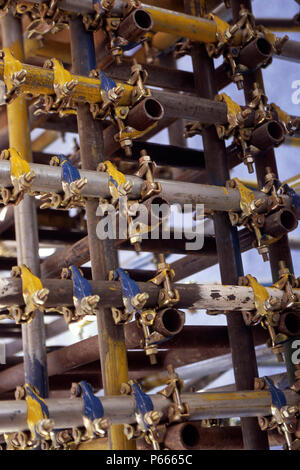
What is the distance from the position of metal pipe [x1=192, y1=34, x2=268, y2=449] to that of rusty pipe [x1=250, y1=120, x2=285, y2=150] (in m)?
0.18

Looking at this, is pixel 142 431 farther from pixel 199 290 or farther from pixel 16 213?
pixel 16 213

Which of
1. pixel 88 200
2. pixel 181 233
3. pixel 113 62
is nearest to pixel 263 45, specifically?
pixel 113 62

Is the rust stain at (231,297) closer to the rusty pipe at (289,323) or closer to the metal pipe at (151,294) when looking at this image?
the metal pipe at (151,294)

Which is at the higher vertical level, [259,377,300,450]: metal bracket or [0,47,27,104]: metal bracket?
[0,47,27,104]: metal bracket

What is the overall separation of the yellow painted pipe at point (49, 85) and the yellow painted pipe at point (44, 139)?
2.59 meters

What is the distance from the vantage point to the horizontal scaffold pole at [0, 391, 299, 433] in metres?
2.81

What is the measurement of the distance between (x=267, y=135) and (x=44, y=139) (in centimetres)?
268

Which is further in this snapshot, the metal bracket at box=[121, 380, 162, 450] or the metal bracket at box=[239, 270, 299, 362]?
the metal bracket at box=[239, 270, 299, 362]

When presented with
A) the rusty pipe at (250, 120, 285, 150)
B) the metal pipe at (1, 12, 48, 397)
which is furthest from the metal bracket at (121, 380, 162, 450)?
the rusty pipe at (250, 120, 285, 150)

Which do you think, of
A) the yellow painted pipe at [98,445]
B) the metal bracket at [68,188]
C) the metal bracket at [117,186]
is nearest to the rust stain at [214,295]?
the metal bracket at [117,186]

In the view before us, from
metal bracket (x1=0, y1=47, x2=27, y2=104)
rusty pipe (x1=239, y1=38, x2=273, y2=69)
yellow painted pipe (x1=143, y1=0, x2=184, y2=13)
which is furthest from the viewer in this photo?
yellow painted pipe (x1=143, y1=0, x2=184, y2=13)

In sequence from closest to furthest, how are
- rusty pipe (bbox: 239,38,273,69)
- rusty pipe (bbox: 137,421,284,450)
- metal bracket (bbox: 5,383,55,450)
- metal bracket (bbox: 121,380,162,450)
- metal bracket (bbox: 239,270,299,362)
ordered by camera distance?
metal bracket (bbox: 5,383,55,450)
metal bracket (bbox: 121,380,162,450)
rusty pipe (bbox: 137,421,284,450)
metal bracket (bbox: 239,270,299,362)
rusty pipe (bbox: 239,38,273,69)

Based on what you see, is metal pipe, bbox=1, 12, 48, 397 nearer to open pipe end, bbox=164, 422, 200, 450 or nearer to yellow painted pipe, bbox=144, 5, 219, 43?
open pipe end, bbox=164, 422, 200, 450

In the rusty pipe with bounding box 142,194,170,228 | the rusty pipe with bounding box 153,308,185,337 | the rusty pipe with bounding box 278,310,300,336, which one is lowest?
the rusty pipe with bounding box 153,308,185,337
